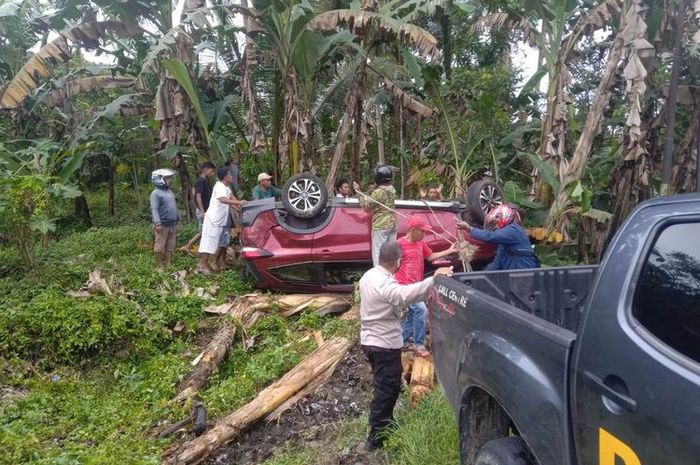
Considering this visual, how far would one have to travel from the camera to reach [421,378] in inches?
191

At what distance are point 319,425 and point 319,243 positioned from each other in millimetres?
2751

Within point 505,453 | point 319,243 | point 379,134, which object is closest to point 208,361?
point 319,243

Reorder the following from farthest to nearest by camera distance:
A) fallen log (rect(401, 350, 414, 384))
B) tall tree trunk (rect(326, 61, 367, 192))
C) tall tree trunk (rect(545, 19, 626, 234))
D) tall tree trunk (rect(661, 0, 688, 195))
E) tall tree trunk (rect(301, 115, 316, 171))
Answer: tall tree trunk (rect(326, 61, 367, 192)) < tall tree trunk (rect(301, 115, 316, 171)) < tall tree trunk (rect(545, 19, 626, 234)) < tall tree trunk (rect(661, 0, 688, 195)) < fallen log (rect(401, 350, 414, 384))

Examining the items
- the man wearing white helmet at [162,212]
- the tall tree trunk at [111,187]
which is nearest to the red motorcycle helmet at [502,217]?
the man wearing white helmet at [162,212]

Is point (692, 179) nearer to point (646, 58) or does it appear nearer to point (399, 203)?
point (646, 58)

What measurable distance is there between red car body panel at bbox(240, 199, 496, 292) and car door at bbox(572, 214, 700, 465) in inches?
192

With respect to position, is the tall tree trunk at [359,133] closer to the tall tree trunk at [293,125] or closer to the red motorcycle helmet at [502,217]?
the tall tree trunk at [293,125]

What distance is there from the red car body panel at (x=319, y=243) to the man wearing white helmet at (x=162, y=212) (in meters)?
1.82

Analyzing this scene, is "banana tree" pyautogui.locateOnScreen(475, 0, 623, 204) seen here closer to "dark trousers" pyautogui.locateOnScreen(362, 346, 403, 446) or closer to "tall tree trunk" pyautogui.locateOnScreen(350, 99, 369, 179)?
"tall tree trunk" pyautogui.locateOnScreen(350, 99, 369, 179)

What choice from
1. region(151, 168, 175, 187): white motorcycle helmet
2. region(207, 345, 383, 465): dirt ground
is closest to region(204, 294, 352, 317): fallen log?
region(207, 345, 383, 465): dirt ground

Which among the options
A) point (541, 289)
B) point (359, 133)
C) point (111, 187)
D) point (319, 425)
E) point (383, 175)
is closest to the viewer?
point (541, 289)

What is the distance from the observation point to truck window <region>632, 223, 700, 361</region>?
1.84 metres

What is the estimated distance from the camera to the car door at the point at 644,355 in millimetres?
1709

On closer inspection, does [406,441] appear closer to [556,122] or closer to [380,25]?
[556,122]
